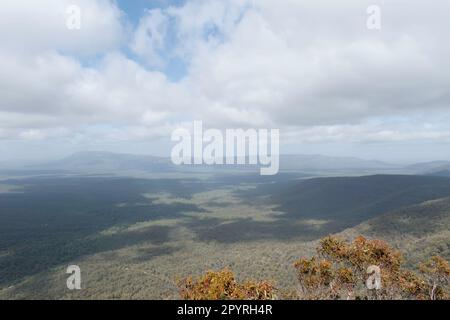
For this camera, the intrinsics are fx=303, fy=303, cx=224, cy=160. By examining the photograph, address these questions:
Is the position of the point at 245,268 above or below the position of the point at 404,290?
below

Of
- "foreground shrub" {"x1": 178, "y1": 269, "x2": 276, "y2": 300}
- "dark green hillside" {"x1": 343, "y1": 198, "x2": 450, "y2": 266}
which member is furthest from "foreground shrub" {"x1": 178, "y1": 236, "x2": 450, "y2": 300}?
"dark green hillside" {"x1": 343, "y1": 198, "x2": 450, "y2": 266}

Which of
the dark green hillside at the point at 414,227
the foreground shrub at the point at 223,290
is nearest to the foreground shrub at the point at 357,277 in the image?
the foreground shrub at the point at 223,290

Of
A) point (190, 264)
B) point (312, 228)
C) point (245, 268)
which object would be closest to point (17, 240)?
point (190, 264)

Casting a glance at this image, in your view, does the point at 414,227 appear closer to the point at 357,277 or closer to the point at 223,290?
the point at 357,277

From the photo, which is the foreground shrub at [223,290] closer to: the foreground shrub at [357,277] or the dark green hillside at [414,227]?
the foreground shrub at [357,277]

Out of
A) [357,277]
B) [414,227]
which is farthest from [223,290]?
[414,227]

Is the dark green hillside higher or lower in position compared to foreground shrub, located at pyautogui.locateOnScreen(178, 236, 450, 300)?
lower

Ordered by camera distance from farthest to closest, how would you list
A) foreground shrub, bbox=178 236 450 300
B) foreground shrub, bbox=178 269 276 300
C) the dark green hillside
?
the dark green hillside, foreground shrub, bbox=178 236 450 300, foreground shrub, bbox=178 269 276 300

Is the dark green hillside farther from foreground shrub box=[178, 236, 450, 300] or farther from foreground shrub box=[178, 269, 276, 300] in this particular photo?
foreground shrub box=[178, 269, 276, 300]

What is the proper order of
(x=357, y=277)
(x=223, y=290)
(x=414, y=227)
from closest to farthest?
(x=223, y=290)
(x=357, y=277)
(x=414, y=227)
